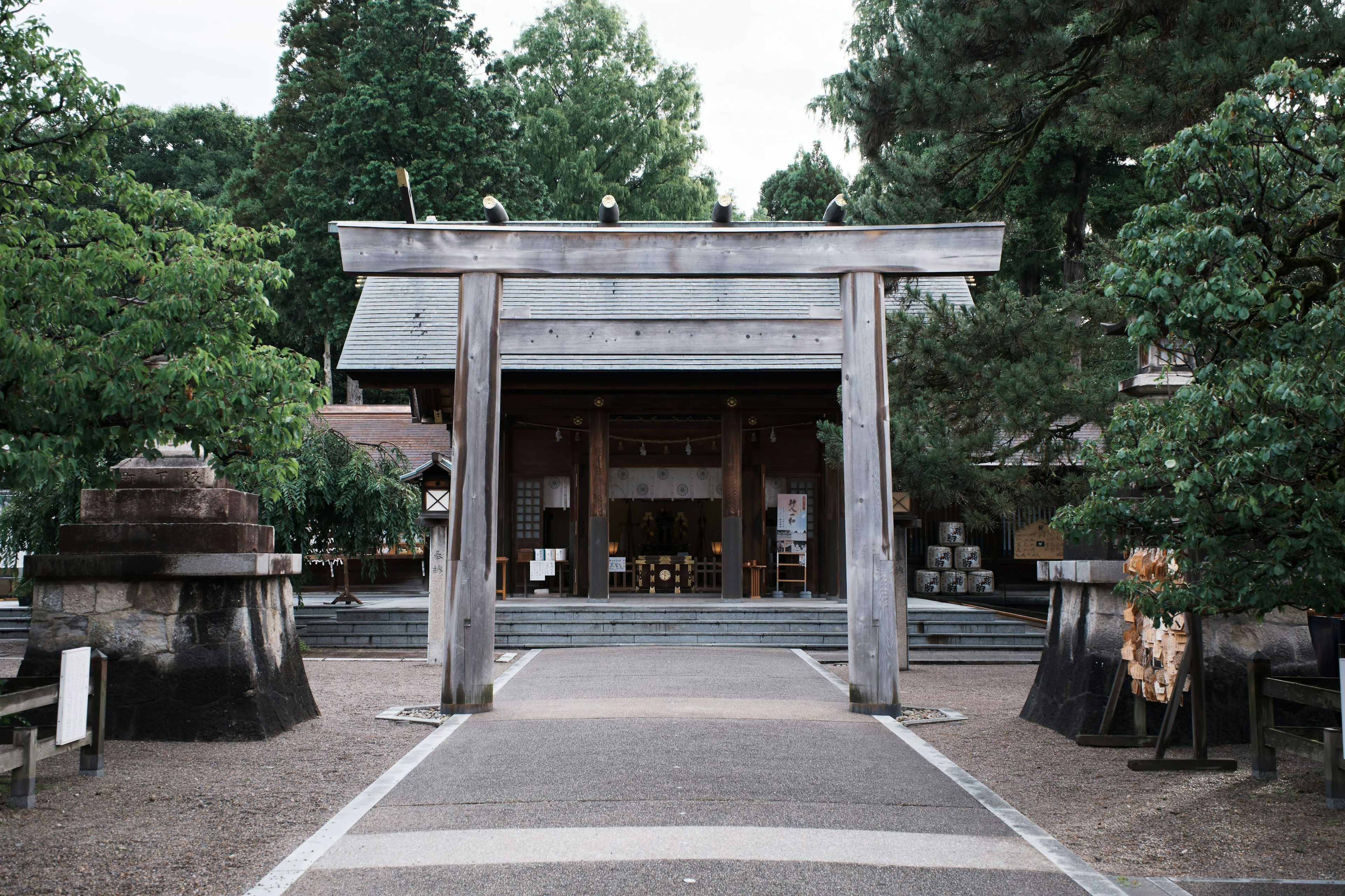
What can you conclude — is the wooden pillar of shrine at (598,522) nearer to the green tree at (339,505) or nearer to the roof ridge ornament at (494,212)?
the green tree at (339,505)

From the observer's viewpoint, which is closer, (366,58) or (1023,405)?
(1023,405)

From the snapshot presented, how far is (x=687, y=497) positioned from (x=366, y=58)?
16872 mm

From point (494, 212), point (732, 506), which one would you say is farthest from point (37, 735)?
point (732, 506)

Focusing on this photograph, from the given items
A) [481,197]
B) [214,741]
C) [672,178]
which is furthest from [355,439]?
[214,741]

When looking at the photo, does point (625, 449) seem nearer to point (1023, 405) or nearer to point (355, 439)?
point (355, 439)

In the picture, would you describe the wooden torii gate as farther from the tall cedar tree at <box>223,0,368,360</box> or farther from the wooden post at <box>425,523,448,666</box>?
the tall cedar tree at <box>223,0,368,360</box>

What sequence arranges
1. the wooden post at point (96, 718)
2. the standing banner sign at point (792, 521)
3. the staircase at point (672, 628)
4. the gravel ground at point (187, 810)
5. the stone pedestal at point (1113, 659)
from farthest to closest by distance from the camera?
the standing banner sign at point (792, 521)
the staircase at point (672, 628)
the stone pedestal at point (1113, 659)
the wooden post at point (96, 718)
the gravel ground at point (187, 810)

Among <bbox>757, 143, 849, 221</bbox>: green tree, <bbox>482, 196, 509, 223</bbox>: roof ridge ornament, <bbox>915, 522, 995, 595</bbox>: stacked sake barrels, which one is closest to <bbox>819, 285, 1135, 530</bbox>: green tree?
<bbox>482, 196, 509, 223</bbox>: roof ridge ornament

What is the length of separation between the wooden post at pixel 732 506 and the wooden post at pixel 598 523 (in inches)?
77.5

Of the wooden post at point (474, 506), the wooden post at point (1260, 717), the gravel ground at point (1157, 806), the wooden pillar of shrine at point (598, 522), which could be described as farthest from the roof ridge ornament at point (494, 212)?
the wooden pillar of shrine at point (598, 522)

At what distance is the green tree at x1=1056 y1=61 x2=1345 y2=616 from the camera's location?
470 centimetres

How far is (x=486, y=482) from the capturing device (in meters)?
9.03

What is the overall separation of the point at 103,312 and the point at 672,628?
10.9m

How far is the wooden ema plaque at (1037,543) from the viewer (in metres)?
22.2
